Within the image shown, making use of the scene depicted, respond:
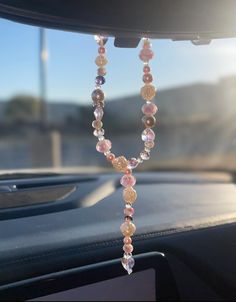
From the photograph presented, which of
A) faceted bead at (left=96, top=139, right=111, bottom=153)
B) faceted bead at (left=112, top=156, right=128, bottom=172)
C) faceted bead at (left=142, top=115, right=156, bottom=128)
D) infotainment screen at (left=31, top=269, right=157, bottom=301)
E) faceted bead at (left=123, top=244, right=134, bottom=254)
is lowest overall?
infotainment screen at (left=31, top=269, right=157, bottom=301)

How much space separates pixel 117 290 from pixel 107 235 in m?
0.20

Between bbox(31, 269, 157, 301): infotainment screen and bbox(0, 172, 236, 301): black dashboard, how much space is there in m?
0.08

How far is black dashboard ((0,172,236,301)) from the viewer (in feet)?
4.89

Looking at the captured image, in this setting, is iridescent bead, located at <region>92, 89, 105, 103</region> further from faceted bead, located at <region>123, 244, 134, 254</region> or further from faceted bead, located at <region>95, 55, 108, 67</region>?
faceted bead, located at <region>123, 244, 134, 254</region>

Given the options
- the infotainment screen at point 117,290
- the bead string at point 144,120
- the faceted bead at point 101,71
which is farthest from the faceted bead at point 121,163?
the infotainment screen at point 117,290

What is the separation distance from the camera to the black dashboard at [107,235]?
1489 millimetres

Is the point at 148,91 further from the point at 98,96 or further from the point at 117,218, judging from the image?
the point at 117,218

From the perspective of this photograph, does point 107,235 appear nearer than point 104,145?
No

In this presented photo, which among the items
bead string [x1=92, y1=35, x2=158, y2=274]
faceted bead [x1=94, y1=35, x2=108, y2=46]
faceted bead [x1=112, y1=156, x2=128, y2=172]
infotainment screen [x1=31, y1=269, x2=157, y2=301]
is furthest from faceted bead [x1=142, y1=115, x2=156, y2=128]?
infotainment screen [x1=31, y1=269, x2=157, y2=301]

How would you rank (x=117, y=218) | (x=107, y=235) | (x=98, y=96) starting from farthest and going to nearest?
(x=117, y=218) → (x=107, y=235) → (x=98, y=96)

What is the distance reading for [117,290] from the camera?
1699 mm

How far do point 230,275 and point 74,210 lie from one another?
0.54 metres

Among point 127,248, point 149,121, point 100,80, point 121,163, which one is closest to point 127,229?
point 127,248

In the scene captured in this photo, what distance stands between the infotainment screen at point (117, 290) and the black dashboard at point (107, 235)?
0.08 m
